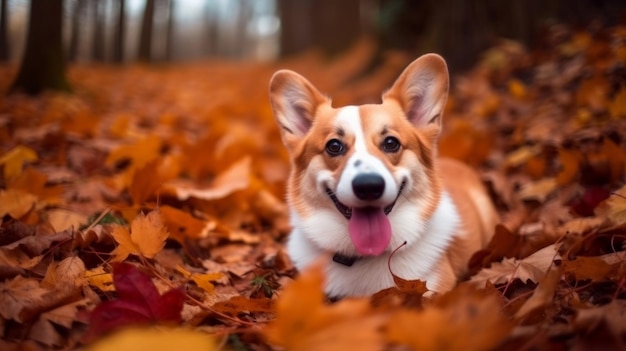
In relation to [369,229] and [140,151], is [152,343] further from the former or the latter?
[140,151]

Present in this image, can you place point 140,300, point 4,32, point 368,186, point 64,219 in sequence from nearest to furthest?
point 140,300 < point 368,186 < point 64,219 < point 4,32

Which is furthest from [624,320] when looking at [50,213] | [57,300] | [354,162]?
[50,213]

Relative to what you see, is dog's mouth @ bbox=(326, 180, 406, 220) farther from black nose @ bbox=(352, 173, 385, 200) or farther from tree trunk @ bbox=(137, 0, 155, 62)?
tree trunk @ bbox=(137, 0, 155, 62)

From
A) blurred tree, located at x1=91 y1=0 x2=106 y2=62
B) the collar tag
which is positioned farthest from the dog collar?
blurred tree, located at x1=91 y1=0 x2=106 y2=62

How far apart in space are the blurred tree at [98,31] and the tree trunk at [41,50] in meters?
10.3

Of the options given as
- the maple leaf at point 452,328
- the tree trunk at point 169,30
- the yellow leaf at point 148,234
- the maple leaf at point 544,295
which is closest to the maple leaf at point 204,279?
the yellow leaf at point 148,234

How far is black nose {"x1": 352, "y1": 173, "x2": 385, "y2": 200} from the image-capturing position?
77.6 inches

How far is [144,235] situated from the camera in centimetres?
194

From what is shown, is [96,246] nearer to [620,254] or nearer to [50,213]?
[50,213]

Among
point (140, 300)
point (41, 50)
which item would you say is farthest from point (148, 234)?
point (41, 50)

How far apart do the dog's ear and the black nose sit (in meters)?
0.77

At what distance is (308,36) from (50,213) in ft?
76.3

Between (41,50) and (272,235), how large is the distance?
4504mm

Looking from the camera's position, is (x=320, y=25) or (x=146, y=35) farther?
(x=146, y=35)
